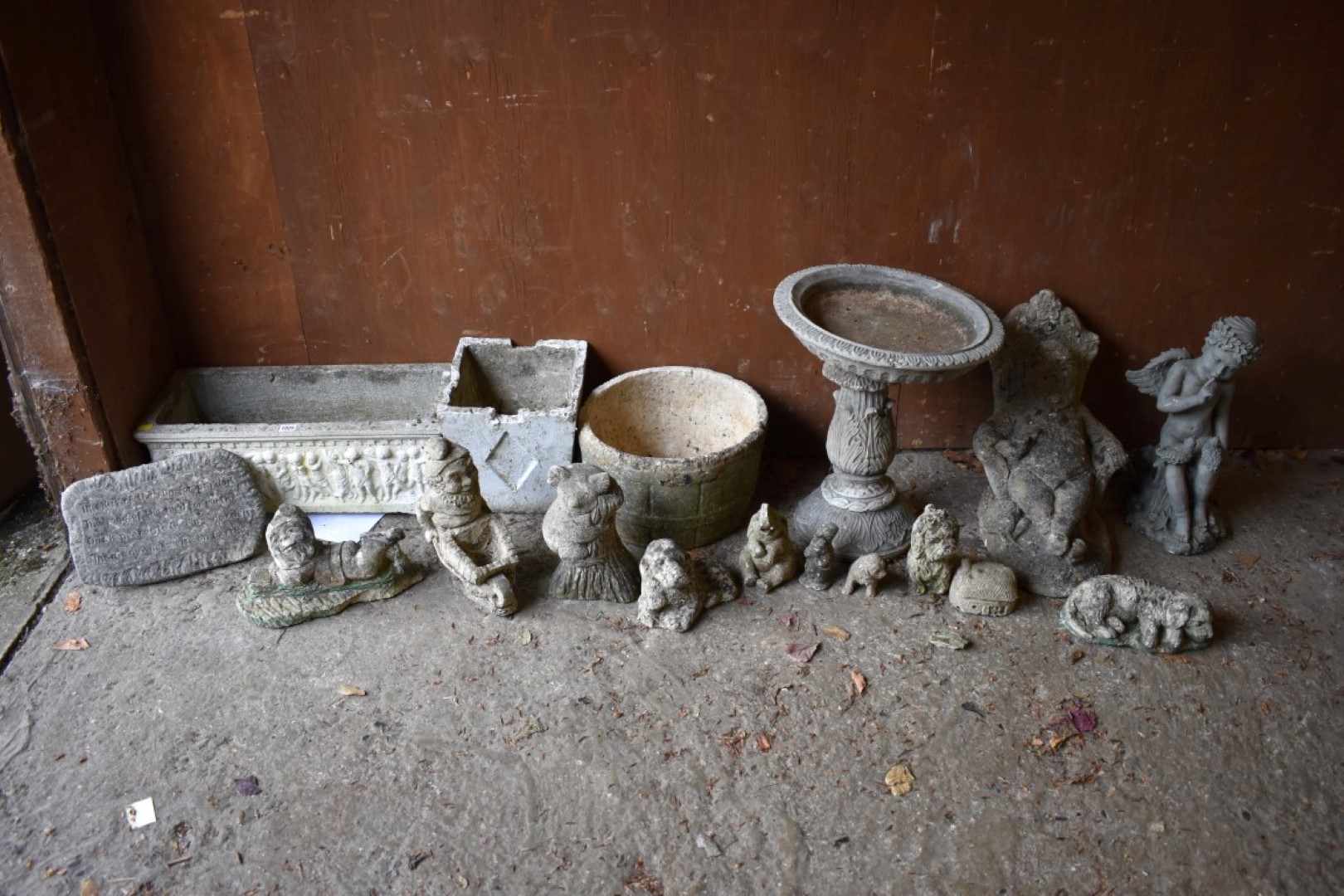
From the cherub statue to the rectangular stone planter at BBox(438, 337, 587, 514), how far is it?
0.43 metres

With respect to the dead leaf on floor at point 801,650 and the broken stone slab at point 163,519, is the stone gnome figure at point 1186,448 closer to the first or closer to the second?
the dead leaf on floor at point 801,650

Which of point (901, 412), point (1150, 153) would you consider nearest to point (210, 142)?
point (901, 412)

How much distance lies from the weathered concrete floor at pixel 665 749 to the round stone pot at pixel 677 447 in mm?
481

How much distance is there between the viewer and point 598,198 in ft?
15.2

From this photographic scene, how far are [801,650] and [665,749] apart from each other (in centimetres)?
74

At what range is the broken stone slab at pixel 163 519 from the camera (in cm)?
435

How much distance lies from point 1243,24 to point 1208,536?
2.25m

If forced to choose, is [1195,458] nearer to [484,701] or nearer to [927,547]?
[927,547]

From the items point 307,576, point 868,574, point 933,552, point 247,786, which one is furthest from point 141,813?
point 933,552

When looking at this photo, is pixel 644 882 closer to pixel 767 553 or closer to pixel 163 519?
pixel 767 553

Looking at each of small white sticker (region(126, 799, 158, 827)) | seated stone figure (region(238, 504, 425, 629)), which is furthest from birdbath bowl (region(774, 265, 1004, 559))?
small white sticker (region(126, 799, 158, 827))

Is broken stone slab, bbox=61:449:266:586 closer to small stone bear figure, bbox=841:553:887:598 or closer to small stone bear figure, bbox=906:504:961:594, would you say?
small stone bear figure, bbox=841:553:887:598

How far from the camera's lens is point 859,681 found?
3885 mm

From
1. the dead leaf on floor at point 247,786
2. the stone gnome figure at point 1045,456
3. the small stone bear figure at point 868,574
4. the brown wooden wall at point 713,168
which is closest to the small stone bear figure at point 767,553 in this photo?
the small stone bear figure at point 868,574
